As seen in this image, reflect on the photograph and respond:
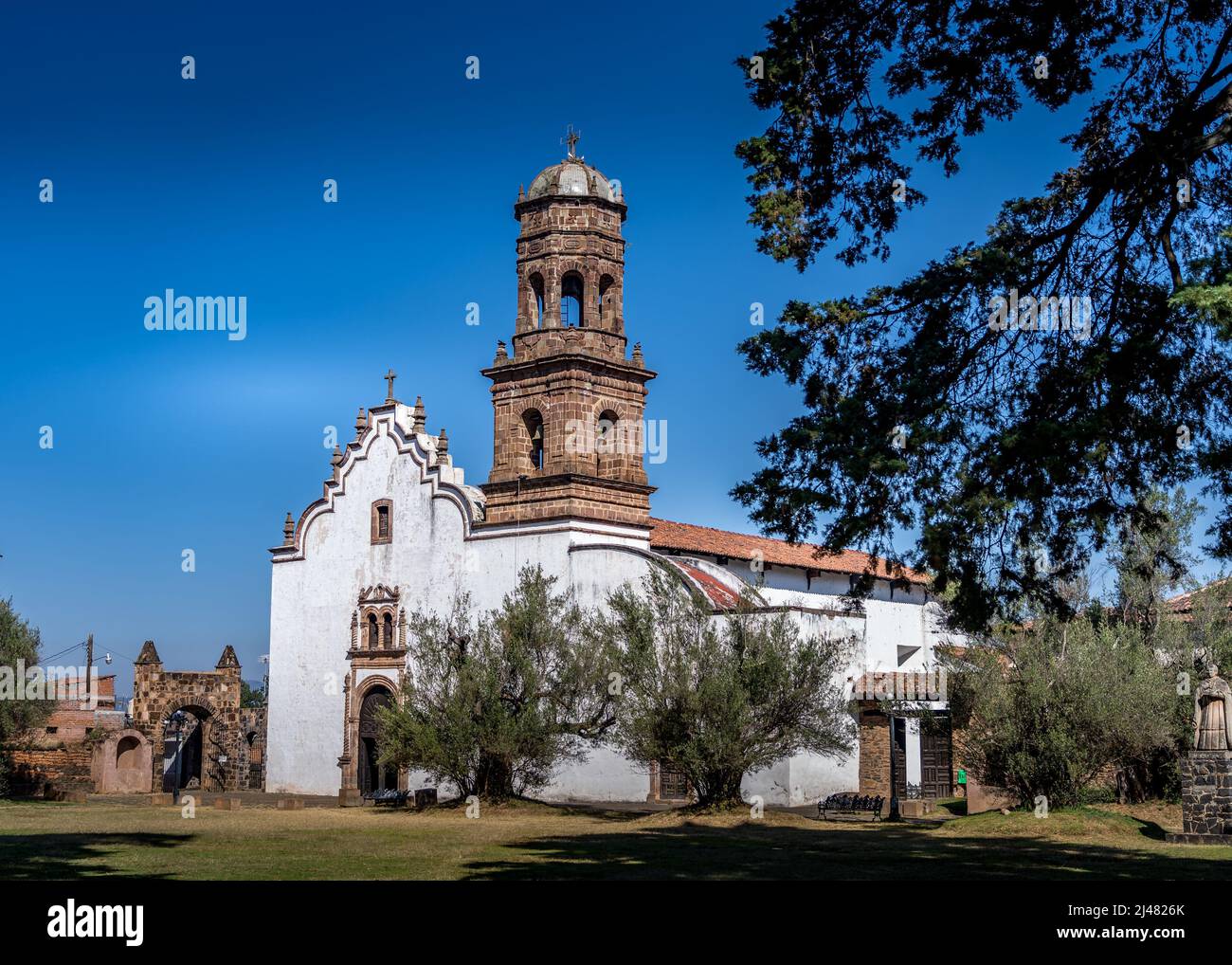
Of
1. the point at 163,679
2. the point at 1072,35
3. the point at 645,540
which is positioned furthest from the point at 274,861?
the point at 163,679

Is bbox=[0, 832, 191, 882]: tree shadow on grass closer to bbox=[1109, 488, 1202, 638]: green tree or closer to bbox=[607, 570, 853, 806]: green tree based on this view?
bbox=[607, 570, 853, 806]: green tree

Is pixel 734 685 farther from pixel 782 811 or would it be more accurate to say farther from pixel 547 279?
pixel 547 279

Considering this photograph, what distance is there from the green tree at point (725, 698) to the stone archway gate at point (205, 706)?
20.5 metres

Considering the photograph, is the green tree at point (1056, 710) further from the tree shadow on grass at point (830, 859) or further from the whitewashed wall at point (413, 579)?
the whitewashed wall at point (413, 579)

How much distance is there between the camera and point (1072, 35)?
15695 mm

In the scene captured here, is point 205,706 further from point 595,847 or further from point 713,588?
point 595,847

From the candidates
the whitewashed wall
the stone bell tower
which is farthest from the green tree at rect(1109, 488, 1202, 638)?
the stone bell tower

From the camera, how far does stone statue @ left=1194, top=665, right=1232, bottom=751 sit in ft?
75.9

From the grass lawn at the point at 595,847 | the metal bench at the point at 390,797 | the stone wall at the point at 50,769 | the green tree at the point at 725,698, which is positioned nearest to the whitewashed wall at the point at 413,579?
the metal bench at the point at 390,797

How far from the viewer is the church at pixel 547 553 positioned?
35.0 metres

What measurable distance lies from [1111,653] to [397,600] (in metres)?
20.9

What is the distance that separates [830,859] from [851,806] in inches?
380

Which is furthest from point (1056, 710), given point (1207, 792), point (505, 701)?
point (505, 701)

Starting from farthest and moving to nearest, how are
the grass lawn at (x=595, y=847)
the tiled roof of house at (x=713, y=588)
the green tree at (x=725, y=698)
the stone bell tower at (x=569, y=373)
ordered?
the stone bell tower at (x=569, y=373) → the tiled roof of house at (x=713, y=588) → the green tree at (x=725, y=698) → the grass lawn at (x=595, y=847)
